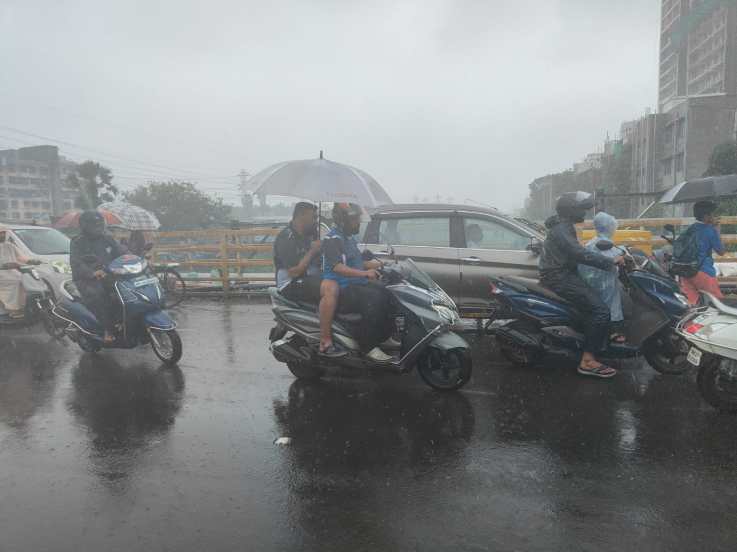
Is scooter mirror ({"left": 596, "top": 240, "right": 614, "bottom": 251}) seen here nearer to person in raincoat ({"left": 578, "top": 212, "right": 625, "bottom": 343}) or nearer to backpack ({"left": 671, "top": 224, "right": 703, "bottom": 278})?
person in raincoat ({"left": 578, "top": 212, "right": 625, "bottom": 343})

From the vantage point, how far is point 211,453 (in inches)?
152

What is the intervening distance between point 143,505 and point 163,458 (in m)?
0.66

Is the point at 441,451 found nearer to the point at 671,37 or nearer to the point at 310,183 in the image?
the point at 310,183

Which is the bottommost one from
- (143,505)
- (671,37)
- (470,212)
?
(143,505)

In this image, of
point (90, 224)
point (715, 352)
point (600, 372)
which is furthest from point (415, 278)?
point (90, 224)

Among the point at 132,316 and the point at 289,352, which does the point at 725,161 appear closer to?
the point at 289,352

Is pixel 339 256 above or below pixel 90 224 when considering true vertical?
below

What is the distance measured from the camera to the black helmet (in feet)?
17.3

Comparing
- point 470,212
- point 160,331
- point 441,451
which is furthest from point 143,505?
point 470,212

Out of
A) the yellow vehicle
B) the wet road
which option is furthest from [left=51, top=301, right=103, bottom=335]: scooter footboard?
the yellow vehicle

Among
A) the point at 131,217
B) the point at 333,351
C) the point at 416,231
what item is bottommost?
the point at 333,351

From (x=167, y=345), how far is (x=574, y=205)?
177 inches

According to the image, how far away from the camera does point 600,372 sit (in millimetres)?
5367

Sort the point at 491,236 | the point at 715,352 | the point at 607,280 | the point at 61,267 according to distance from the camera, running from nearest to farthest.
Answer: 1. the point at 715,352
2. the point at 607,280
3. the point at 491,236
4. the point at 61,267
